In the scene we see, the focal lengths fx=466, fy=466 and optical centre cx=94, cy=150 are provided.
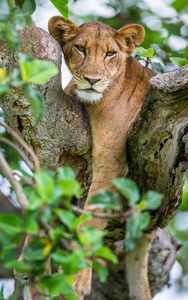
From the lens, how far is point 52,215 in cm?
160

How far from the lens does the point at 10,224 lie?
5.16 feet

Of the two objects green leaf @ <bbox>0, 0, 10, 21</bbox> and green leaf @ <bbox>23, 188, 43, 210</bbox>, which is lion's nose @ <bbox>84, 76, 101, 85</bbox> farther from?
green leaf @ <bbox>23, 188, 43, 210</bbox>

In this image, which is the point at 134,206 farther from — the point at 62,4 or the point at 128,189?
the point at 62,4

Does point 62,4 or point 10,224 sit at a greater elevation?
point 62,4

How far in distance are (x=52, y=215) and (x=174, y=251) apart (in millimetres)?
4200

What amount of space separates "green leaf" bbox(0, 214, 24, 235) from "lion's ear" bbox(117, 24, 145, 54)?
2.73m

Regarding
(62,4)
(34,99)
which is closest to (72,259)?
(34,99)

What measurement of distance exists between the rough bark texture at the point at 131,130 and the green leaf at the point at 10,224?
158 cm

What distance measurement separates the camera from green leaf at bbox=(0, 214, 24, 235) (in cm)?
155

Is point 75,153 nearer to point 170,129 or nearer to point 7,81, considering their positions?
point 170,129

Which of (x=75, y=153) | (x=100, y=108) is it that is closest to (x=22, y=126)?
(x=75, y=153)

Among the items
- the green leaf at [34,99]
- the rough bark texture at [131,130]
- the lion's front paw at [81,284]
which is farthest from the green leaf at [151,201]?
the lion's front paw at [81,284]

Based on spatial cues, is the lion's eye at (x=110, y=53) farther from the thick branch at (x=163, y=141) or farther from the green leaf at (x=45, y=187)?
the green leaf at (x=45, y=187)

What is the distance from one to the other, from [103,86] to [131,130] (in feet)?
1.47
